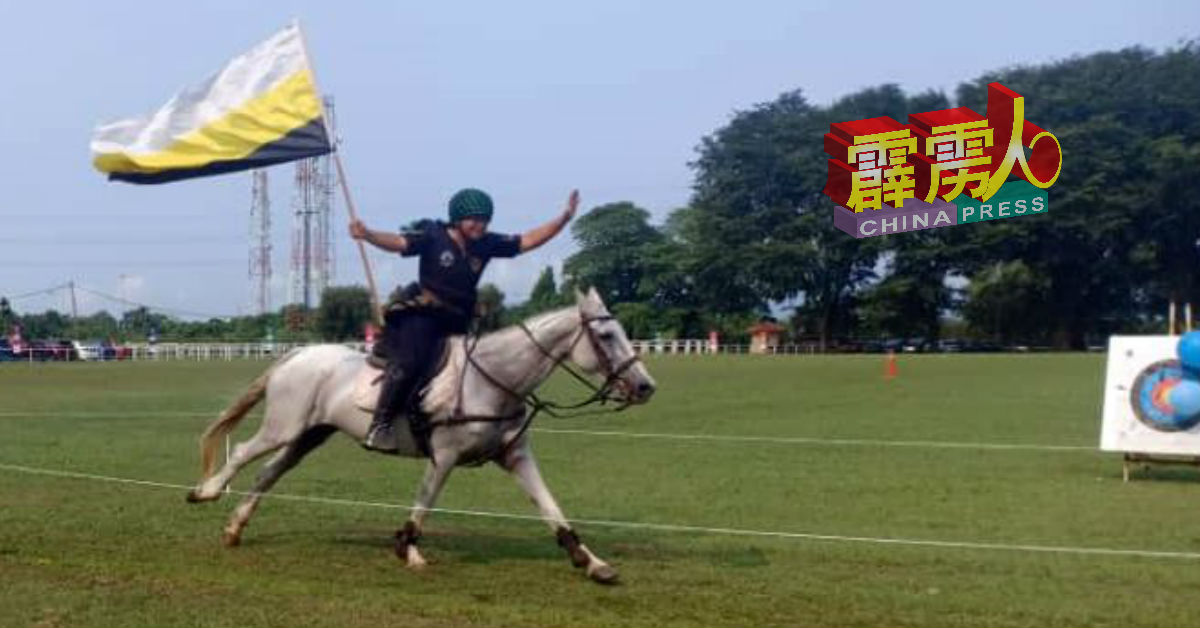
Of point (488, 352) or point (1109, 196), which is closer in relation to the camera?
point (488, 352)

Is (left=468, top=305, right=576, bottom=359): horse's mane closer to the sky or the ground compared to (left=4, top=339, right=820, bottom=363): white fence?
closer to the sky

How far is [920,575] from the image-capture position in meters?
10.0

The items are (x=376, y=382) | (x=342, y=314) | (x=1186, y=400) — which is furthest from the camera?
(x=342, y=314)

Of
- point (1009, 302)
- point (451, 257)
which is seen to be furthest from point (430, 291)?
point (1009, 302)

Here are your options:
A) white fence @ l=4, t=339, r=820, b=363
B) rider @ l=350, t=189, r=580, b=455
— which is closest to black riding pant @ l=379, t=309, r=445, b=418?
rider @ l=350, t=189, r=580, b=455

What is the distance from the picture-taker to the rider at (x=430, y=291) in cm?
1054

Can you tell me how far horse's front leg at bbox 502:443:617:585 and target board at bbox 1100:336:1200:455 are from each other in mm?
9593

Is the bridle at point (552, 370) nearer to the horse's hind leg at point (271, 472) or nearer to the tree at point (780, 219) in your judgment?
the horse's hind leg at point (271, 472)

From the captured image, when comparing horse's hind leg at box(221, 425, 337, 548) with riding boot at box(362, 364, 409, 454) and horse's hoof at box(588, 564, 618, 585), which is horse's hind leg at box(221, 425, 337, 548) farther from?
horse's hoof at box(588, 564, 618, 585)

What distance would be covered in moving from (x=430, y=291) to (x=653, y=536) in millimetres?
3210

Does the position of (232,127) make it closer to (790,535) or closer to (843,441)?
(790,535)

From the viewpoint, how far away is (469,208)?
1066 centimetres

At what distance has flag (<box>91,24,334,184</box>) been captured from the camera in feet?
38.2

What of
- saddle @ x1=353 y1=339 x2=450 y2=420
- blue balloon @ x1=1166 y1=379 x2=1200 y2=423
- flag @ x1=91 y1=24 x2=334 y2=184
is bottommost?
blue balloon @ x1=1166 y1=379 x2=1200 y2=423
